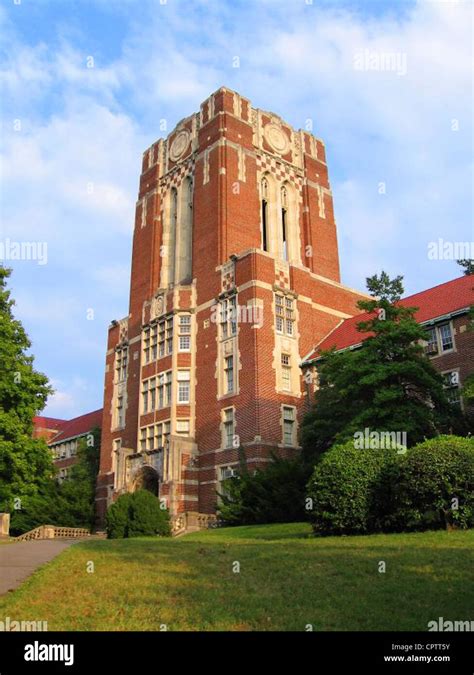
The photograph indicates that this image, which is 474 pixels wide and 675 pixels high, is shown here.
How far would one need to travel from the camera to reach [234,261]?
41.0m

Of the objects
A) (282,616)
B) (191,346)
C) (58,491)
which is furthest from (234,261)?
(282,616)

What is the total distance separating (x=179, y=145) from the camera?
168ft

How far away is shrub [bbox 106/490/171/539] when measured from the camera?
28984mm

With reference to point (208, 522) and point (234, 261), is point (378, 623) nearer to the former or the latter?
point (208, 522)

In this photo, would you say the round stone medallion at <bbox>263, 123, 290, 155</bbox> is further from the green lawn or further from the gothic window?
the green lawn

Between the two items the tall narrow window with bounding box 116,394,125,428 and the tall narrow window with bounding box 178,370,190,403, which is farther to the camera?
the tall narrow window with bounding box 116,394,125,428

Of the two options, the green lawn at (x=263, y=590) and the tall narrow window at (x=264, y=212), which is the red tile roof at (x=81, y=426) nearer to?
the tall narrow window at (x=264, y=212)

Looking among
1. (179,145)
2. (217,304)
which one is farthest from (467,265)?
(179,145)

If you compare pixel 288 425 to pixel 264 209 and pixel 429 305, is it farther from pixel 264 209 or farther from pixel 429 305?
pixel 264 209

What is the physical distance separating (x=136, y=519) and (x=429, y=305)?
20496 mm

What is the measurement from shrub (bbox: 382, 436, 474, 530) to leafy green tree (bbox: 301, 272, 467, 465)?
21.9 feet

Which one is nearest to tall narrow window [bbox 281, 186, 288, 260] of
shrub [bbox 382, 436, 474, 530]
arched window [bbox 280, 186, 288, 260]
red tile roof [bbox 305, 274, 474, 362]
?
arched window [bbox 280, 186, 288, 260]
